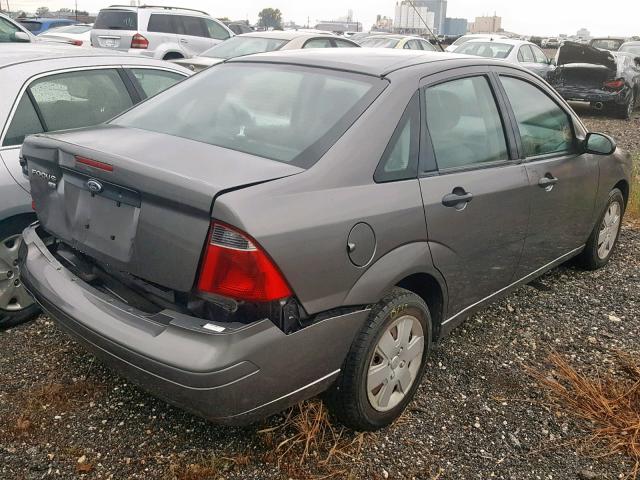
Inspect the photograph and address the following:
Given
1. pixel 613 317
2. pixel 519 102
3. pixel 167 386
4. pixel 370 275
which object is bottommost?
pixel 613 317

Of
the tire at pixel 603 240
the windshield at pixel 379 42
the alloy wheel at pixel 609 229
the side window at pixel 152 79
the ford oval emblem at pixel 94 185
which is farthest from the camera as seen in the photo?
the windshield at pixel 379 42

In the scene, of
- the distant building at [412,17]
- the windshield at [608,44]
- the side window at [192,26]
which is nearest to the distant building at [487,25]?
the windshield at [608,44]

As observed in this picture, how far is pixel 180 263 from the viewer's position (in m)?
2.17

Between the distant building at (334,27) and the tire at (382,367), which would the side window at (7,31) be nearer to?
the tire at (382,367)

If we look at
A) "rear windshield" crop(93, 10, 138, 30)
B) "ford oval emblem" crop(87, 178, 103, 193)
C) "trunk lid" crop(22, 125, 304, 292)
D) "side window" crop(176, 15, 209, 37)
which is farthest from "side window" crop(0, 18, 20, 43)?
"ford oval emblem" crop(87, 178, 103, 193)

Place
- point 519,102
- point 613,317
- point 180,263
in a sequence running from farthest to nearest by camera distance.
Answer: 1. point 613,317
2. point 519,102
3. point 180,263

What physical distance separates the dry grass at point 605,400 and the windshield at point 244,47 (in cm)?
826

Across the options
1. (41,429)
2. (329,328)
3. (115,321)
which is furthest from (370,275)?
(41,429)

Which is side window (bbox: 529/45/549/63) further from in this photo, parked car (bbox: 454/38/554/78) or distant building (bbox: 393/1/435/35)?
distant building (bbox: 393/1/435/35)

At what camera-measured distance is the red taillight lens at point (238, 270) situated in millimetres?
2066

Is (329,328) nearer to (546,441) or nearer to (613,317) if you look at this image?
(546,441)

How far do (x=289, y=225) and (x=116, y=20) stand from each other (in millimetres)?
13812

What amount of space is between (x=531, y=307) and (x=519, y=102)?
1.41 metres

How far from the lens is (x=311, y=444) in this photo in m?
2.62
